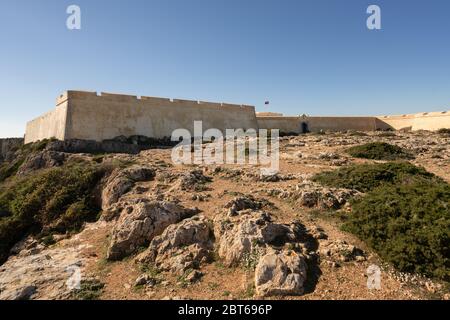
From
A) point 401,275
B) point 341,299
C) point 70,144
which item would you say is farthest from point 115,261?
point 70,144

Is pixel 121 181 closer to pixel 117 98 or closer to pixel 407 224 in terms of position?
pixel 407 224

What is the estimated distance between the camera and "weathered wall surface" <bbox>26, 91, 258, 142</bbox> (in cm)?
2527

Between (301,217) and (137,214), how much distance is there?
5172mm

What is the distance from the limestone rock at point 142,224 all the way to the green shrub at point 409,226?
5.21m

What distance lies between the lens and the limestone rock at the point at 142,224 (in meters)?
8.75

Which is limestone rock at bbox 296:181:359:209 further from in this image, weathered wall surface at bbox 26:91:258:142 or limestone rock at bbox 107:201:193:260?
weathered wall surface at bbox 26:91:258:142

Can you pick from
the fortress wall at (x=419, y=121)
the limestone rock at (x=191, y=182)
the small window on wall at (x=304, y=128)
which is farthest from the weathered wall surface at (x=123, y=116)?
the fortress wall at (x=419, y=121)

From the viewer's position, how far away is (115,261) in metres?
8.42

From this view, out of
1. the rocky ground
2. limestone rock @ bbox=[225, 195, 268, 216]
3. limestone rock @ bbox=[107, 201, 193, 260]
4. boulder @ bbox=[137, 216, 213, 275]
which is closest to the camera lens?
the rocky ground

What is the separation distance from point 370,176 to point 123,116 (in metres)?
22.4

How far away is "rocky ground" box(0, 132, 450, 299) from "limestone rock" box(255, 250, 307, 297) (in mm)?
20

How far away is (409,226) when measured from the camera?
23.7 ft

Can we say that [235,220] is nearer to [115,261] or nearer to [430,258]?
[115,261]

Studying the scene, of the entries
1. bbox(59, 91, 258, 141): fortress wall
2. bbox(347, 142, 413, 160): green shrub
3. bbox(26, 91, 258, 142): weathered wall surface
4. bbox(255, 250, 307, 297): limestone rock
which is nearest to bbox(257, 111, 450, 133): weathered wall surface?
bbox(26, 91, 258, 142): weathered wall surface
